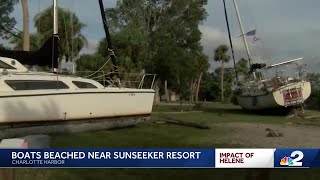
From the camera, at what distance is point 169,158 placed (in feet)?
14.5

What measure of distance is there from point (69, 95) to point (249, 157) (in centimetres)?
1129

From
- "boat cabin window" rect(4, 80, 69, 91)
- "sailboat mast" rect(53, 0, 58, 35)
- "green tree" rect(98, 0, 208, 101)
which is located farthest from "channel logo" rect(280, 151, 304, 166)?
"green tree" rect(98, 0, 208, 101)

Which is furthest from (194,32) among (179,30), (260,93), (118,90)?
(118,90)

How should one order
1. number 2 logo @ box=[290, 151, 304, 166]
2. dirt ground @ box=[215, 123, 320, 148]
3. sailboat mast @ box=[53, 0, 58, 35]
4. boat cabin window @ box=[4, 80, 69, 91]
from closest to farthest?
number 2 logo @ box=[290, 151, 304, 166] < dirt ground @ box=[215, 123, 320, 148] < boat cabin window @ box=[4, 80, 69, 91] < sailboat mast @ box=[53, 0, 58, 35]

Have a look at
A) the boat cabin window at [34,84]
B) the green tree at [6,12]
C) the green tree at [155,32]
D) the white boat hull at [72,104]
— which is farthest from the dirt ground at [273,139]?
the green tree at [155,32]

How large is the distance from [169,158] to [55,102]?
10834 mm

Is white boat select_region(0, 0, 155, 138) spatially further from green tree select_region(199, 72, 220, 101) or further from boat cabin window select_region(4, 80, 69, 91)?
green tree select_region(199, 72, 220, 101)

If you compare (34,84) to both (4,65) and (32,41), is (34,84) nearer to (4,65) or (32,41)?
(4,65)

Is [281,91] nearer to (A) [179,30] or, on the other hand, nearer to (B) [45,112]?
(B) [45,112]

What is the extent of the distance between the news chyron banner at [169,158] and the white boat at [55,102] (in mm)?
9651

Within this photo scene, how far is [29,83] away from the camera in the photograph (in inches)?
565

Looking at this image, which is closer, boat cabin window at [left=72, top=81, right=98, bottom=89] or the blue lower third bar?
the blue lower third bar

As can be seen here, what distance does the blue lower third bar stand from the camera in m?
4.38

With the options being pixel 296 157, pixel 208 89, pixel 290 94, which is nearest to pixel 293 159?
pixel 296 157
